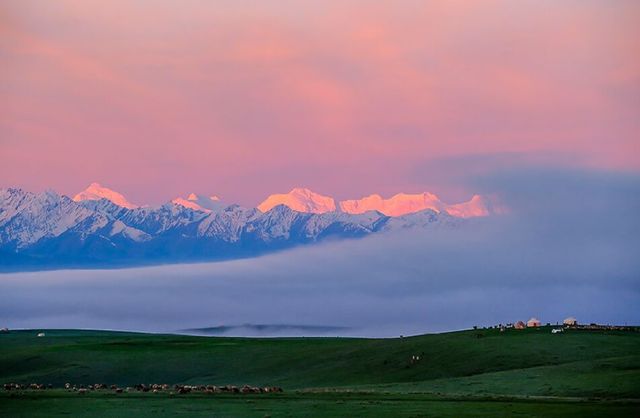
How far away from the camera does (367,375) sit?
368 feet

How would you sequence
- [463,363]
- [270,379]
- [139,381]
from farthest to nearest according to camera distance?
[139,381] < [270,379] < [463,363]

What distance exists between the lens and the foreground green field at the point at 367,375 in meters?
73.8

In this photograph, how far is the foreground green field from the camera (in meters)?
73.8

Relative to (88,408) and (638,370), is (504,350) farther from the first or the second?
(88,408)

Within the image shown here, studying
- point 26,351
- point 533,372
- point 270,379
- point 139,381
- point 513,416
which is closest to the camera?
point 513,416

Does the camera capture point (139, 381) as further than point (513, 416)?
Yes

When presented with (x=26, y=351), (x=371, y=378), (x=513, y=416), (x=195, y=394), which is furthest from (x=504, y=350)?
(x=26, y=351)

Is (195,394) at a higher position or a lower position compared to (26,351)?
lower

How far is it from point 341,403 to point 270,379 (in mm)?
41703

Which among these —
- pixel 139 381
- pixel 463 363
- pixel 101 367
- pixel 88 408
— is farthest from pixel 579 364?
pixel 101 367

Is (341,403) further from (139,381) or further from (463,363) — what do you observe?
(139,381)

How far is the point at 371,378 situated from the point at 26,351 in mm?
63145

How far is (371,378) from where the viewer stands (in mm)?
110375

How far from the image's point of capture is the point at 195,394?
288ft
